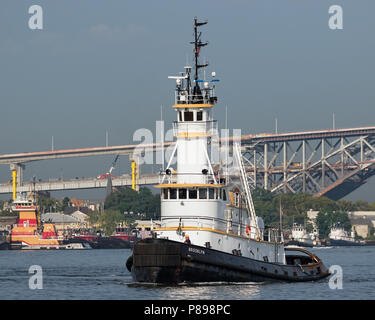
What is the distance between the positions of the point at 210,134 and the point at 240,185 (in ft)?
22.6

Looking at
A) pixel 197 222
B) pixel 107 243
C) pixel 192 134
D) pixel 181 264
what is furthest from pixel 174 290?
pixel 107 243

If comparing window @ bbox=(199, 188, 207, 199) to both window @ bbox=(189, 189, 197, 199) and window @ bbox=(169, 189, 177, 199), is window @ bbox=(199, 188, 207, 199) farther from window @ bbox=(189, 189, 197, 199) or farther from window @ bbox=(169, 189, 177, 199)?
window @ bbox=(169, 189, 177, 199)

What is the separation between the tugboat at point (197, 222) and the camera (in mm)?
56750

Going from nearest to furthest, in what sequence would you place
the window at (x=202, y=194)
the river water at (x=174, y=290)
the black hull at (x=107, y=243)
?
the river water at (x=174, y=290) → the window at (x=202, y=194) → the black hull at (x=107, y=243)

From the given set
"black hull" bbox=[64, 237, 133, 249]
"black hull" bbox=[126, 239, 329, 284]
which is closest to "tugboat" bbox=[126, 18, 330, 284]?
"black hull" bbox=[126, 239, 329, 284]

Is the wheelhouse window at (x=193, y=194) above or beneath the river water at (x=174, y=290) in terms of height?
above

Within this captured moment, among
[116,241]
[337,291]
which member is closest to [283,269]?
[337,291]

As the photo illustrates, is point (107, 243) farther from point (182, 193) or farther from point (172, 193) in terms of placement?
point (182, 193)

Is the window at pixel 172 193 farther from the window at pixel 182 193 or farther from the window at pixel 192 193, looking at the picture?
the window at pixel 192 193

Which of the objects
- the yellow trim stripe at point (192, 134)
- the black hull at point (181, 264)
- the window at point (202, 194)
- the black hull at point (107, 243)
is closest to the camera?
the black hull at point (181, 264)

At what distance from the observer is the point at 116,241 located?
196m

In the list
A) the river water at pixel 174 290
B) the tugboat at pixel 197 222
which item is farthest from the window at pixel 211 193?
the river water at pixel 174 290

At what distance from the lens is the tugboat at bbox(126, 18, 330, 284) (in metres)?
56.8
